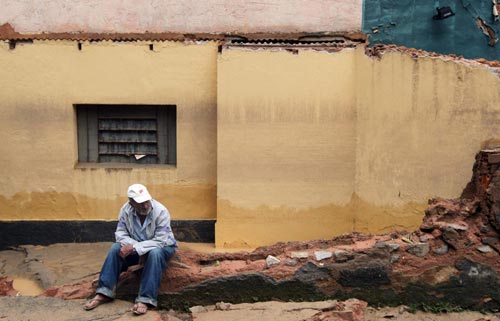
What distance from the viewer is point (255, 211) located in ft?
26.6

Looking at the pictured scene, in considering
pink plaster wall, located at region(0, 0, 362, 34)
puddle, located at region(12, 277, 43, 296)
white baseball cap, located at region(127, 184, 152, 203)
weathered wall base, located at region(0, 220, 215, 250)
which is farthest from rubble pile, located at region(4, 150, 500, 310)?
pink plaster wall, located at region(0, 0, 362, 34)

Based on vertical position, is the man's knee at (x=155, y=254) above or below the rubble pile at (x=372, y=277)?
above

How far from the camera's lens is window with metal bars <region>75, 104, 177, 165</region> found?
334 inches

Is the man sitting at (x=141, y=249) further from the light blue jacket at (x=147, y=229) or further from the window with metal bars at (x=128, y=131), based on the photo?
the window with metal bars at (x=128, y=131)

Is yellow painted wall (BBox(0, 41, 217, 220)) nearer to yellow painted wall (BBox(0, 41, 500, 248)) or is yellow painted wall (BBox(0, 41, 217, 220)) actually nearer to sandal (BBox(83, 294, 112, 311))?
yellow painted wall (BBox(0, 41, 500, 248))

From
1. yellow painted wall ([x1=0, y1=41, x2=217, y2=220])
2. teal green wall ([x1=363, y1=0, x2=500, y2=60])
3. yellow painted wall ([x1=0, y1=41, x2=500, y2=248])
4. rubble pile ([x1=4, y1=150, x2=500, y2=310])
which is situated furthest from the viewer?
teal green wall ([x1=363, y1=0, x2=500, y2=60])

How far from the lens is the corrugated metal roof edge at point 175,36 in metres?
8.26

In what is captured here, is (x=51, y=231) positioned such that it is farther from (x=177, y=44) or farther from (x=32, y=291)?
(x=177, y=44)

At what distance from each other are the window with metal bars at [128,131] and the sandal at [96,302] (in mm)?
3542

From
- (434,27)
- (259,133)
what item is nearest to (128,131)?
(259,133)

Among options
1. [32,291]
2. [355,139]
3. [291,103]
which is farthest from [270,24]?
[32,291]

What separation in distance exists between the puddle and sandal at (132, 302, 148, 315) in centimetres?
220

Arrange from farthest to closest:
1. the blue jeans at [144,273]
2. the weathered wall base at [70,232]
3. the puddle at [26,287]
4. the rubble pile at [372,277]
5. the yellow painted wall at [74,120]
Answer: the weathered wall base at [70,232]
the yellow painted wall at [74,120]
the puddle at [26,287]
the rubble pile at [372,277]
the blue jeans at [144,273]

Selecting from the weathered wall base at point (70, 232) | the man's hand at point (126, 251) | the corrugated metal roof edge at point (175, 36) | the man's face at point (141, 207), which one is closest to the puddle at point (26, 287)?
the weathered wall base at point (70, 232)
